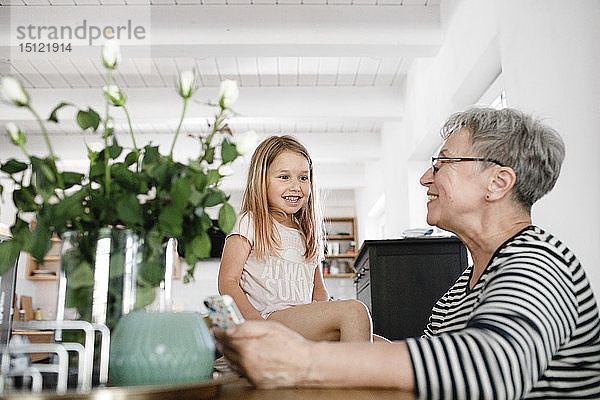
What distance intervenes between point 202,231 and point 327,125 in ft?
21.0

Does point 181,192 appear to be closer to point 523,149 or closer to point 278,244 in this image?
point 523,149

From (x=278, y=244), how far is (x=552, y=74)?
4.91 feet

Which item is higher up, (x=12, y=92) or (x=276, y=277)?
(x=12, y=92)

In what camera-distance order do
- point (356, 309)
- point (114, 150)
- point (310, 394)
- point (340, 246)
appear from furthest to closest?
point (340, 246) → point (356, 309) → point (114, 150) → point (310, 394)

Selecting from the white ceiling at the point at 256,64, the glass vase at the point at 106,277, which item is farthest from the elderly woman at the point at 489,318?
the white ceiling at the point at 256,64

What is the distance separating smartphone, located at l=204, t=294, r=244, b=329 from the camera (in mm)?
871

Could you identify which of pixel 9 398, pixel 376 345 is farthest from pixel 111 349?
pixel 376 345

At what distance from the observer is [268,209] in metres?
2.16

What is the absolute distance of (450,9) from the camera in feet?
13.8

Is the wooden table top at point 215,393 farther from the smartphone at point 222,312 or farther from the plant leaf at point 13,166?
the plant leaf at point 13,166

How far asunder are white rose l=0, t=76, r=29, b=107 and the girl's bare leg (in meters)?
0.79

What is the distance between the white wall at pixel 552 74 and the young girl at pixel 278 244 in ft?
3.45

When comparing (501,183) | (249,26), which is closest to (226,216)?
(501,183)

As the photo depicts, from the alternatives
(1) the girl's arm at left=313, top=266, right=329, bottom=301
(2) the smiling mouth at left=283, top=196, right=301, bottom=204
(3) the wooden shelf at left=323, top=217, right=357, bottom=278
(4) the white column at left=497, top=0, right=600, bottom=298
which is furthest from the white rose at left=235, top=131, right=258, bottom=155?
(3) the wooden shelf at left=323, top=217, right=357, bottom=278
